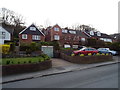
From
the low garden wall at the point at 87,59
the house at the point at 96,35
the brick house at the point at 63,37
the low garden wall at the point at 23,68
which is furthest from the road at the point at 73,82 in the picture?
the house at the point at 96,35

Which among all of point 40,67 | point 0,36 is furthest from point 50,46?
point 0,36

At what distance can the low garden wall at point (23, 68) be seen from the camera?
9643 millimetres

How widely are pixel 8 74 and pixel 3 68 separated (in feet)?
2.40

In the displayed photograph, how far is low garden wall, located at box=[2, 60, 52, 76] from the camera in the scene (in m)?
9.64

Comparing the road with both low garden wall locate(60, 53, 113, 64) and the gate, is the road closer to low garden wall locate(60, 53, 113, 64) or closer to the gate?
low garden wall locate(60, 53, 113, 64)

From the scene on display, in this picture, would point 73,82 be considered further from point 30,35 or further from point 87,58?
point 30,35

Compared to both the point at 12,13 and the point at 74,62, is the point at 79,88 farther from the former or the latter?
the point at 12,13

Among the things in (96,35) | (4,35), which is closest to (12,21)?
(4,35)

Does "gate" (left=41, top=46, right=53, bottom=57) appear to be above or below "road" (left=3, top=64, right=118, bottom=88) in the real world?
above

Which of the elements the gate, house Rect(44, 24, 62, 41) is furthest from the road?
house Rect(44, 24, 62, 41)

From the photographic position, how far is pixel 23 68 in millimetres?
10406

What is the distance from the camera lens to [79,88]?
566 centimetres

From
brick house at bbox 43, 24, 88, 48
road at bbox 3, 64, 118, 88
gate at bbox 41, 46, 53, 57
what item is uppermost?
brick house at bbox 43, 24, 88, 48

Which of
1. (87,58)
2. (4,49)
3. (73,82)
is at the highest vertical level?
(4,49)
